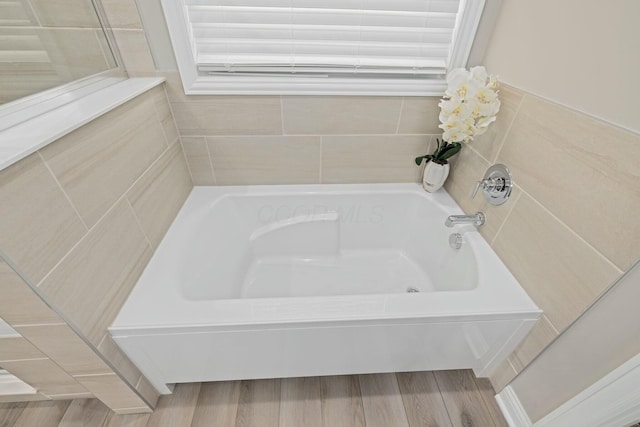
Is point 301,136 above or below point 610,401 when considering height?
above

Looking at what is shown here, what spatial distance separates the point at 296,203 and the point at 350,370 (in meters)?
0.78

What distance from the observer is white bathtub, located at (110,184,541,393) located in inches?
33.4

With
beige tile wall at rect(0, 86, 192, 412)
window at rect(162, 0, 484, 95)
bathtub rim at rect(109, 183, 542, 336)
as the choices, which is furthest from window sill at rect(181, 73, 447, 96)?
bathtub rim at rect(109, 183, 542, 336)

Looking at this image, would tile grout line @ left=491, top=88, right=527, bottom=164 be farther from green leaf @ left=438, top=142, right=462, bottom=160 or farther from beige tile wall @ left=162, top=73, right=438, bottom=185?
beige tile wall @ left=162, top=73, right=438, bottom=185

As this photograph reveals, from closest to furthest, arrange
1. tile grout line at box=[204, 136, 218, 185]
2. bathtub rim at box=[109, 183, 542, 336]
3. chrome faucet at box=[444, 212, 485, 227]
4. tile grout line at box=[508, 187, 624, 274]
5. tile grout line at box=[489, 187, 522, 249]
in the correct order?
tile grout line at box=[508, 187, 624, 274]
bathtub rim at box=[109, 183, 542, 336]
tile grout line at box=[489, 187, 522, 249]
chrome faucet at box=[444, 212, 485, 227]
tile grout line at box=[204, 136, 218, 185]

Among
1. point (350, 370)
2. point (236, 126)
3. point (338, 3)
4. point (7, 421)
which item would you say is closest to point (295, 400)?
point (350, 370)

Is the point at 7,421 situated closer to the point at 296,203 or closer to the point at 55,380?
the point at 55,380

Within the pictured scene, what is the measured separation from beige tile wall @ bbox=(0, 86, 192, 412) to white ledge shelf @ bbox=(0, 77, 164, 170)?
25mm

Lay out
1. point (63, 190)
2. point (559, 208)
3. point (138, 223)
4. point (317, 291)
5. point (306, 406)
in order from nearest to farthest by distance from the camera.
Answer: point (63, 190) → point (559, 208) → point (138, 223) → point (306, 406) → point (317, 291)

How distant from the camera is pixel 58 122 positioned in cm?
69

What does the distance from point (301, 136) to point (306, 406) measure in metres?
1.13

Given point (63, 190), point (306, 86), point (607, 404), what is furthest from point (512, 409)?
point (63, 190)

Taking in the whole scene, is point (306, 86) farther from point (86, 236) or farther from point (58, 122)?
point (86, 236)

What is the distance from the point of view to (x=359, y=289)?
1394 mm
